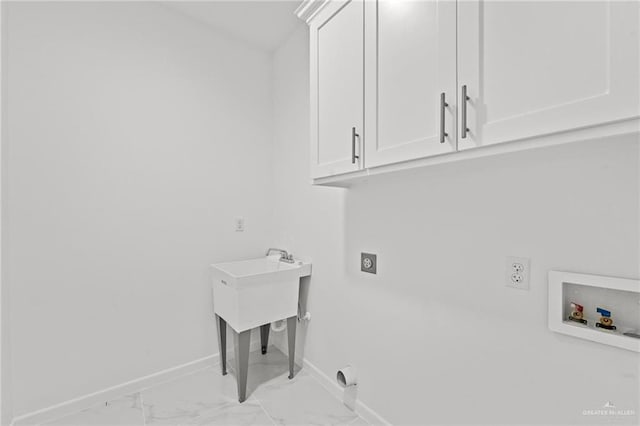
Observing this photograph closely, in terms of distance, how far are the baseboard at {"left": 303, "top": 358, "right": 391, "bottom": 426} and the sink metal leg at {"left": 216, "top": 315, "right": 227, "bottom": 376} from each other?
1.82 feet

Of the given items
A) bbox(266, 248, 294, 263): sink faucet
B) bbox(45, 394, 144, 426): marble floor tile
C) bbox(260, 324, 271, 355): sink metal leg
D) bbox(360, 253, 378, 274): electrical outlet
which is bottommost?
bbox(45, 394, 144, 426): marble floor tile

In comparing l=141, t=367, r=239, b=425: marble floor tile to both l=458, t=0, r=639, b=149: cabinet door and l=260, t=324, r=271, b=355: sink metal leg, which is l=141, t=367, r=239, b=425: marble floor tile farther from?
l=458, t=0, r=639, b=149: cabinet door

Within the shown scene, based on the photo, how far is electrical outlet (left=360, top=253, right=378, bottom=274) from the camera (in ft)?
5.09

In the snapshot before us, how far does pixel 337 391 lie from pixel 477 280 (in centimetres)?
116

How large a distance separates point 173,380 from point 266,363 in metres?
0.62

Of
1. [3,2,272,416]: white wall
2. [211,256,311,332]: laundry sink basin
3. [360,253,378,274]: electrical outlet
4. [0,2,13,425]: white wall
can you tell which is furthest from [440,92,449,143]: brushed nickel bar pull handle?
[0,2,13,425]: white wall

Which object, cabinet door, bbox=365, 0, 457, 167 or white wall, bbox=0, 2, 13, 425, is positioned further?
white wall, bbox=0, 2, 13, 425

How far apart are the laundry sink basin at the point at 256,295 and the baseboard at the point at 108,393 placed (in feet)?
1.41

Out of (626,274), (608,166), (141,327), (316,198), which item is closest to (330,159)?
(316,198)

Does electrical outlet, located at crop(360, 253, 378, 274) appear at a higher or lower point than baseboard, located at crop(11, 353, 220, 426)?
higher

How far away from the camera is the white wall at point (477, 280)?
851 mm

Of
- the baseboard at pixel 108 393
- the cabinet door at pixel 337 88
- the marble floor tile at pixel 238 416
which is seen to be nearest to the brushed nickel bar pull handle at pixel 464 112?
the cabinet door at pixel 337 88

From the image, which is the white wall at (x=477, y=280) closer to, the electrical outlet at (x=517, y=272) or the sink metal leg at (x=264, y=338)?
the electrical outlet at (x=517, y=272)

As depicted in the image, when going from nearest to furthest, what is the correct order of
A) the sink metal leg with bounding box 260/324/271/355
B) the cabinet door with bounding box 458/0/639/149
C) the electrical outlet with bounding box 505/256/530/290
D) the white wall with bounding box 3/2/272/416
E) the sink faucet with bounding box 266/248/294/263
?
the cabinet door with bounding box 458/0/639/149 < the electrical outlet with bounding box 505/256/530/290 < the white wall with bounding box 3/2/272/416 < the sink faucet with bounding box 266/248/294/263 < the sink metal leg with bounding box 260/324/271/355
